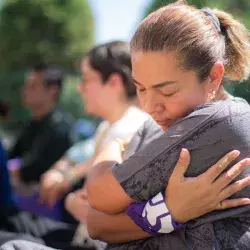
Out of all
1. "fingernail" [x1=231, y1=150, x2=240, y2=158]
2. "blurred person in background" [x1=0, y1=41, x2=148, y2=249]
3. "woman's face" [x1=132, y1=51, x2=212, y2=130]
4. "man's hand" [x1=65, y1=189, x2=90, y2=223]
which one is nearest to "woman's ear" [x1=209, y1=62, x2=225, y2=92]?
"woman's face" [x1=132, y1=51, x2=212, y2=130]

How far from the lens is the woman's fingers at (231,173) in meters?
1.50

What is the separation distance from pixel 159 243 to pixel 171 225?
0.08 meters

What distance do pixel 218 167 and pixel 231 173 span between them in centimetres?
4

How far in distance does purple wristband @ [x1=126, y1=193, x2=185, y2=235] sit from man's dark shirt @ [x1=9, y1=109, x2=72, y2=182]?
3.02 m

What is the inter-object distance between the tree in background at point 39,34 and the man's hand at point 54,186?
65.3 feet

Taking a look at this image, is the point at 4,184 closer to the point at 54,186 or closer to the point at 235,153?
the point at 54,186

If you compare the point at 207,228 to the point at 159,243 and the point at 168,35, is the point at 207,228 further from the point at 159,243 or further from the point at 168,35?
the point at 168,35

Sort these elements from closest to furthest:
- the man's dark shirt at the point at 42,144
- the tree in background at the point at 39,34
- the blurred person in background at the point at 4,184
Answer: the blurred person in background at the point at 4,184 < the man's dark shirt at the point at 42,144 < the tree in background at the point at 39,34

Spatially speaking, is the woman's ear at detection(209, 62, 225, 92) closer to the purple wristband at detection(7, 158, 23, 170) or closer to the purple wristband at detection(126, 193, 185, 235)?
the purple wristband at detection(126, 193, 185, 235)

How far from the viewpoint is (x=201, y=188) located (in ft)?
4.92

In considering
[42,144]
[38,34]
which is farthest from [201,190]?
[38,34]

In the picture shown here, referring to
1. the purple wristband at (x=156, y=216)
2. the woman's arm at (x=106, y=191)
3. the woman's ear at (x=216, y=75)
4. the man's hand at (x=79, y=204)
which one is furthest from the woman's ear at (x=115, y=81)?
the purple wristband at (x=156, y=216)

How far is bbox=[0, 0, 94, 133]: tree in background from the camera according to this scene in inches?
929

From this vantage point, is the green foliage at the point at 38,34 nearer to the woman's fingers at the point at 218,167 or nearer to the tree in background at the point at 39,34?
the tree in background at the point at 39,34
